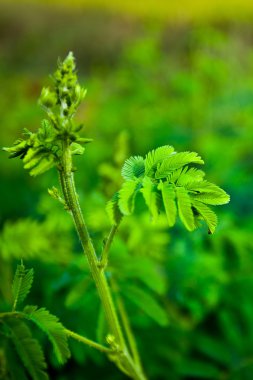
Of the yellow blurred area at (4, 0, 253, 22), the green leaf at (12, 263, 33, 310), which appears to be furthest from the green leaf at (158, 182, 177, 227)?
the yellow blurred area at (4, 0, 253, 22)

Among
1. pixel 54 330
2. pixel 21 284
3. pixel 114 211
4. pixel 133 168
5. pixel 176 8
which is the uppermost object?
pixel 176 8

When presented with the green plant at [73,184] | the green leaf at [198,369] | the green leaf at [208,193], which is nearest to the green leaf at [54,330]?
the green plant at [73,184]

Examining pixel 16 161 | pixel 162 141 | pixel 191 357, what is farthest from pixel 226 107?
pixel 191 357

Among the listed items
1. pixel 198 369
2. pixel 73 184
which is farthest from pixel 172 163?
pixel 198 369

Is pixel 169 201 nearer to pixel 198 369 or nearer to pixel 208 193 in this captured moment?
pixel 208 193

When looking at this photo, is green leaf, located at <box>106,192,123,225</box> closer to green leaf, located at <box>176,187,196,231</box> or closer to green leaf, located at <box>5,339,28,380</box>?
green leaf, located at <box>176,187,196,231</box>

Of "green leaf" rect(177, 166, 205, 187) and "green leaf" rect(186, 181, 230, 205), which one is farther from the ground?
"green leaf" rect(177, 166, 205, 187)
